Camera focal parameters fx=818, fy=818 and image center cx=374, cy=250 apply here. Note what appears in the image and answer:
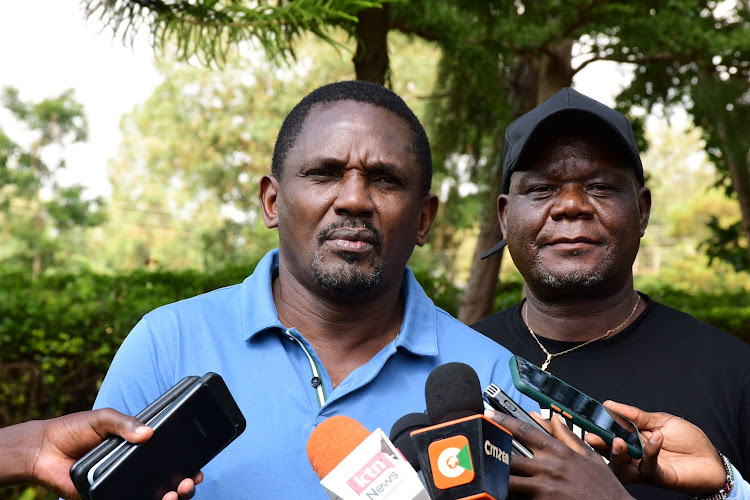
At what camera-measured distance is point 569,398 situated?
6.29 feet

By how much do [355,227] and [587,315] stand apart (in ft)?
3.50

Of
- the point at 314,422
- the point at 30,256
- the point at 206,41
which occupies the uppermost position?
the point at 206,41

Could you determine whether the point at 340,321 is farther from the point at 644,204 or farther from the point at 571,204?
the point at 644,204

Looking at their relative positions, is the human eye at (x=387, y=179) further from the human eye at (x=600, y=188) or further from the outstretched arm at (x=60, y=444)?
the outstretched arm at (x=60, y=444)

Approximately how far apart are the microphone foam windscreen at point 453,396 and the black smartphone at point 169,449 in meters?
0.47

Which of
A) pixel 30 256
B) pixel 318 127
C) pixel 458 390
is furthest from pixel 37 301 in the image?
pixel 30 256

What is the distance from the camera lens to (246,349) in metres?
2.32

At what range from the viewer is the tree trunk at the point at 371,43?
17.3 feet

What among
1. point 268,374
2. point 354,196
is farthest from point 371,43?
point 268,374

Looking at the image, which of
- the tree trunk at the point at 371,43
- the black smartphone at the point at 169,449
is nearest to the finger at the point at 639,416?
the black smartphone at the point at 169,449

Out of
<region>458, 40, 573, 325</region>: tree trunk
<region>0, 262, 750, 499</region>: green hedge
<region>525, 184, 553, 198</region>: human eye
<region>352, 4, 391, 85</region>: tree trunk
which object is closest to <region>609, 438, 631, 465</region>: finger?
<region>525, 184, 553, 198</region>: human eye

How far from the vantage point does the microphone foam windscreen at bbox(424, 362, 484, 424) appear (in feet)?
5.38

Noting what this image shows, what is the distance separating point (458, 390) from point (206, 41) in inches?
154

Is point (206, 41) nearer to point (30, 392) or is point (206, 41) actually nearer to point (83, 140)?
point (30, 392)
